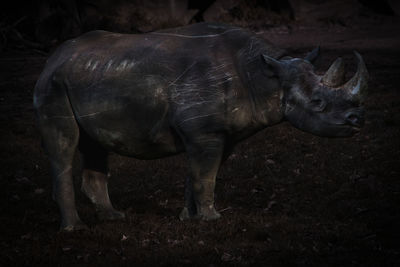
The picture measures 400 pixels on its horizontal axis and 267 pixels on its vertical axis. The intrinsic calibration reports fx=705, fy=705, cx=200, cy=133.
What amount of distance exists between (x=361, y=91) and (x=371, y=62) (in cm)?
907

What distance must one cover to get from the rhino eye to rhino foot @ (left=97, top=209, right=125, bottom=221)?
2461 millimetres

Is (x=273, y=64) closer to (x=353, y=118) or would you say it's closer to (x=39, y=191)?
(x=353, y=118)

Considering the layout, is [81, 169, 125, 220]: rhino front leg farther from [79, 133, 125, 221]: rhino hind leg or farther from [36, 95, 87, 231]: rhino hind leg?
[36, 95, 87, 231]: rhino hind leg

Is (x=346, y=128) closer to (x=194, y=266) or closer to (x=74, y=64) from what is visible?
(x=194, y=266)

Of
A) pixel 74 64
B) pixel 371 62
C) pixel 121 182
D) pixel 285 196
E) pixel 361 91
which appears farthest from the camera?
pixel 371 62

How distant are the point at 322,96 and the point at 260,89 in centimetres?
62

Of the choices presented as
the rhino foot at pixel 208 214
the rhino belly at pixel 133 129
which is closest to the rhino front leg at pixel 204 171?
the rhino foot at pixel 208 214

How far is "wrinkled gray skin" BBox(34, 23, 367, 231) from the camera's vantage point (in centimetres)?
682

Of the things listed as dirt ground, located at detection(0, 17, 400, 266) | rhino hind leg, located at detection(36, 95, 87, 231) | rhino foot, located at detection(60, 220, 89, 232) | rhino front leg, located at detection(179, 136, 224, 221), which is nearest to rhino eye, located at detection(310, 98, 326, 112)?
rhino front leg, located at detection(179, 136, 224, 221)

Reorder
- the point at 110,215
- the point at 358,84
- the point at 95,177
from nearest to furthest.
Answer: the point at 358,84, the point at 110,215, the point at 95,177

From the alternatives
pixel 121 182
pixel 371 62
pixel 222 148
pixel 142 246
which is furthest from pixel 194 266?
pixel 371 62

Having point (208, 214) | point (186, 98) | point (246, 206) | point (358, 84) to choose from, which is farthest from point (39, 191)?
point (358, 84)

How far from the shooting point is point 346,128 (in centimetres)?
669

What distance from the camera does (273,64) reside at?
22.5 feet
